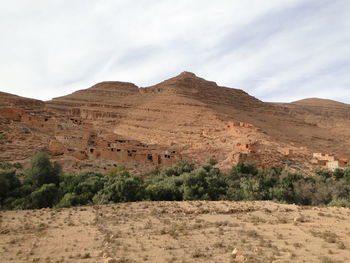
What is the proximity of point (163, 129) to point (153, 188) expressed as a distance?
88.8 feet

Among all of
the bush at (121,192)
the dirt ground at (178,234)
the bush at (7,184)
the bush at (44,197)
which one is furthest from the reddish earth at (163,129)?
the dirt ground at (178,234)

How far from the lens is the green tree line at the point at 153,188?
68.5 ft

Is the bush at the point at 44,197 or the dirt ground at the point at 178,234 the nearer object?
the dirt ground at the point at 178,234

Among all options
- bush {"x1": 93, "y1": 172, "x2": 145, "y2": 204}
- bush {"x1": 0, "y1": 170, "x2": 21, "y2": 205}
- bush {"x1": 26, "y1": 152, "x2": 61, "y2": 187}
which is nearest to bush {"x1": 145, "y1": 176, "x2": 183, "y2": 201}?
bush {"x1": 93, "y1": 172, "x2": 145, "y2": 204}

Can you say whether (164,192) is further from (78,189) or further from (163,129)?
(163,129)

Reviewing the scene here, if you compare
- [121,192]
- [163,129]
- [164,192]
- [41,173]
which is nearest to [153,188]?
[164,192]

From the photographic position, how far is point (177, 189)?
23.1 meters

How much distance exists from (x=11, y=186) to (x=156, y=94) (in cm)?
4221

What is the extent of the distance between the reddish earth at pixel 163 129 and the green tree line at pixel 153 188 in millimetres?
4538

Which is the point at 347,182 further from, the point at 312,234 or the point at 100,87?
the point at 100,87

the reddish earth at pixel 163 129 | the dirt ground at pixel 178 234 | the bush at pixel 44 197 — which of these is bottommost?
the bush at pixel 44 197

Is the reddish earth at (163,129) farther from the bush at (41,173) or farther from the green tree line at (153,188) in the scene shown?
the bush at (41,173)

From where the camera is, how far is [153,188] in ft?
73.5

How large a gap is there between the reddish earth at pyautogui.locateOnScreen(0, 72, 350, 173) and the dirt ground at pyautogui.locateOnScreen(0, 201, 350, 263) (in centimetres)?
1591
